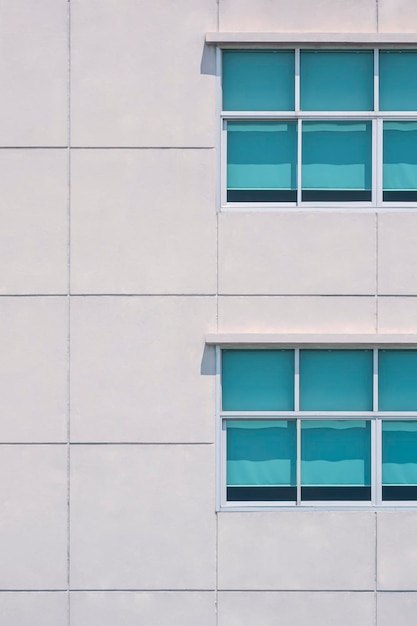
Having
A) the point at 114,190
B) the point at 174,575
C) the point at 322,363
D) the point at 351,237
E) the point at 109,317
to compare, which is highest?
the point at 114,190

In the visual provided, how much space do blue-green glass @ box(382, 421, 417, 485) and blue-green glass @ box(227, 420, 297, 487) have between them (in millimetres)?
886

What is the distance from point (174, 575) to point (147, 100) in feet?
14.8

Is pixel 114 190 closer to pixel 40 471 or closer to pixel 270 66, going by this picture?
pixel 270 66

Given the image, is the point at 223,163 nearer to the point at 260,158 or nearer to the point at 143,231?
the point at 260,158

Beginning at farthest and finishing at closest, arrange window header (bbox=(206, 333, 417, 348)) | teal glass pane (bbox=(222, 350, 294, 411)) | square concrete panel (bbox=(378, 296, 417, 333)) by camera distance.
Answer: teal glass pane (bbox=(222, 350, 294, 411))
square concrete panel (bbox=(378, 296, 417, 333))
window header (bbox=(206, 333, 417, 348))

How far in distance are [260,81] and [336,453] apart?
12.1 feet

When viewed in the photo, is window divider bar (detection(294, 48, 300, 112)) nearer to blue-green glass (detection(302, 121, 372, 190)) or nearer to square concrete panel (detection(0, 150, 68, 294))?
blue-green glass (detection(302, 121, 372, 190))

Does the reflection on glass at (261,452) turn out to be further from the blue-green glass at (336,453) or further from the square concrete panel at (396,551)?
the square concrete panel at (396,551)

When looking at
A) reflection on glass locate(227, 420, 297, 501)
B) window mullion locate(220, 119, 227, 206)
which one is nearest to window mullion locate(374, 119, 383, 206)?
window mullion locate(220, 119, 227, 206)

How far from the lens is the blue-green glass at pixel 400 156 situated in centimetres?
668

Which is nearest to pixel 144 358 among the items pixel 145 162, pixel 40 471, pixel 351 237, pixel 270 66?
pixel 40 471

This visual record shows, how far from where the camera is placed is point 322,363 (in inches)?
261

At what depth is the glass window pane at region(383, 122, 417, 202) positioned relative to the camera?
6684 mm

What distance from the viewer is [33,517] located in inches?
256
